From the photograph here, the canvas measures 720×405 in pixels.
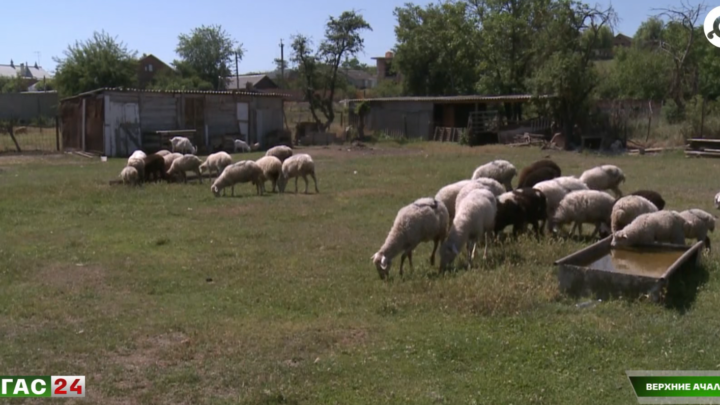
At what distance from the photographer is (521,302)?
7.50 metres

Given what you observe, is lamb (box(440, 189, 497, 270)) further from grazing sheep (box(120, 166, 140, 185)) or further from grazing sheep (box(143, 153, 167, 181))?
grazing sheep (box(143, 153, 167, 181))

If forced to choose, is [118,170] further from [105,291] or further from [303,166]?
[105,291]

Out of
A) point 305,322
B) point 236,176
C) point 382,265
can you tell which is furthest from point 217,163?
point 305,322

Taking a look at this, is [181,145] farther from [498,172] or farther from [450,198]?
[450,198]

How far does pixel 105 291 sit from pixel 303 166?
9258 mm

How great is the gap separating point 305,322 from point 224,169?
36.5 feet

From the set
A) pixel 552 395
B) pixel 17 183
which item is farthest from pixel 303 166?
pixel 552 395

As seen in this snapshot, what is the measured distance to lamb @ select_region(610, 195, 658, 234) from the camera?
10.0 meters

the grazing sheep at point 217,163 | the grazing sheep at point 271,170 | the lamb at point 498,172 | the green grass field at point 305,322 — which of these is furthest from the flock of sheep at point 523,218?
the grazing sheep at point 217,163

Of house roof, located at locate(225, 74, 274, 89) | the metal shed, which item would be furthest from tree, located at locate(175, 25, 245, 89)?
the metal shed

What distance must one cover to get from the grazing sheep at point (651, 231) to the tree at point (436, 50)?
3860 centimetres

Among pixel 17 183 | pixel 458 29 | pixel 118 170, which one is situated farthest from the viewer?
pixel 458 29

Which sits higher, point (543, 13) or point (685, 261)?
point (543, 13)

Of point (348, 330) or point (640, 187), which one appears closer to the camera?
point (348, 330)
